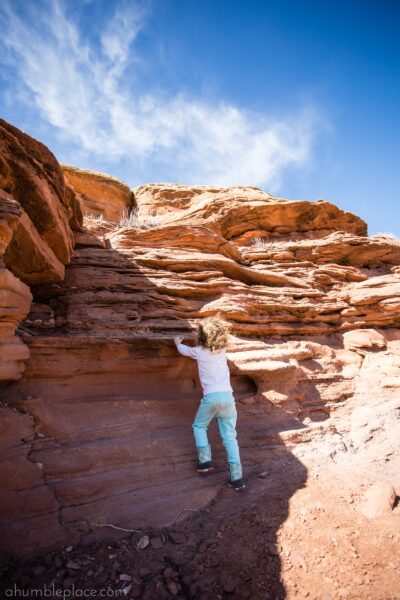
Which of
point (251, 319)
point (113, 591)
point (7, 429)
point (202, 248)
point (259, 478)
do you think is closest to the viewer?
point (113, 591)

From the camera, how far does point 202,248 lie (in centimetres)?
836

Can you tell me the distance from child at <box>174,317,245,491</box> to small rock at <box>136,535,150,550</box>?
1266 millimetres

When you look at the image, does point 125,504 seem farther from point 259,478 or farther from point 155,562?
point 259,478

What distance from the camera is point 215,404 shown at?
4980 mm

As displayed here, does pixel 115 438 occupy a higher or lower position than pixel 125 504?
higher

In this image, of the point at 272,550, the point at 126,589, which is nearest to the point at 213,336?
the point at 272,550

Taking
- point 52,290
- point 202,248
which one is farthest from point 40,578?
point 202,248

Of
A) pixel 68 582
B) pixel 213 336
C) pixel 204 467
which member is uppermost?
pixel 213 336

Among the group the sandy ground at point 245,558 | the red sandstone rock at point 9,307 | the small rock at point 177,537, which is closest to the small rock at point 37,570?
the sandy ground at point 245,558

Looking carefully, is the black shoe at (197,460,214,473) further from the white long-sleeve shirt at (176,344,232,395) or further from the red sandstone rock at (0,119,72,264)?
the red sandstone rock at (0,119,72,264)

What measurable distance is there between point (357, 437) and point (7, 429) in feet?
20.1

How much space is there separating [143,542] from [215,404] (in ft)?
6.37

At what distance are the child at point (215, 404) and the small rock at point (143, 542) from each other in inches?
49.8

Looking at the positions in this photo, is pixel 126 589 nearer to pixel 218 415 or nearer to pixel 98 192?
pixel 218 415
